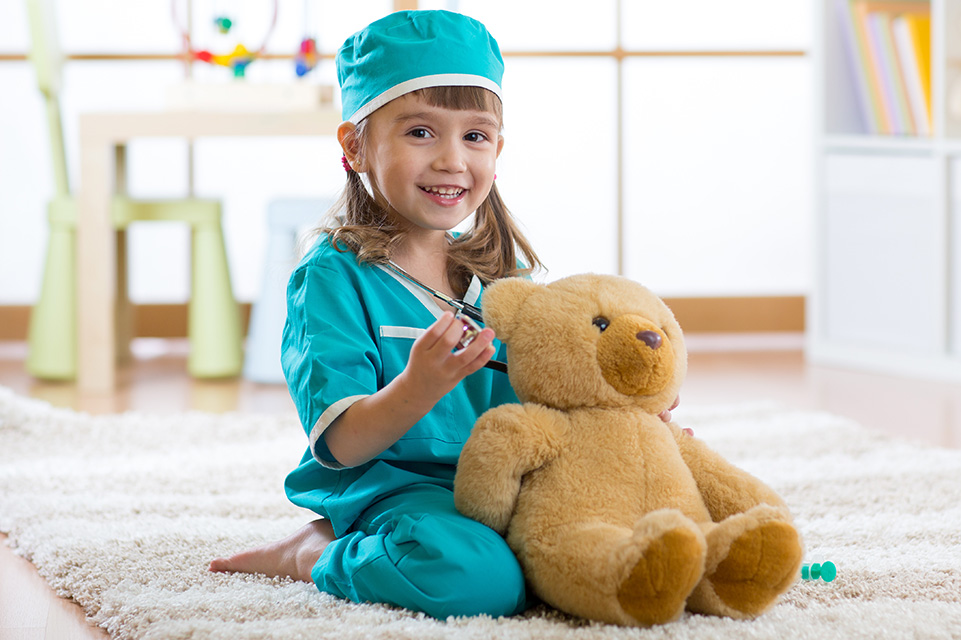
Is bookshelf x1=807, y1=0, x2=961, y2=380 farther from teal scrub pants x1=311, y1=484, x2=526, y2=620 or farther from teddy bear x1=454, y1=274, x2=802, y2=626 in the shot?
teal scrub pants x1=311, y1=484, x2=526, y2=620

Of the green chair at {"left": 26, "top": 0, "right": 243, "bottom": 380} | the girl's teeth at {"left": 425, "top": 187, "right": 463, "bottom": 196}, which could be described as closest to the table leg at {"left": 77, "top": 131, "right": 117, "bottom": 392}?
the green chair at {"left": 26, "top": 0, "right": 243, "bottom": 380}

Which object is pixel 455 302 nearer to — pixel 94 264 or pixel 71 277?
Result: pixel 94 264

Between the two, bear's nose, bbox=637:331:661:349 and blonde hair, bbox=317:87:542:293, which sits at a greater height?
blonde hair, bbox=317:87:542:293

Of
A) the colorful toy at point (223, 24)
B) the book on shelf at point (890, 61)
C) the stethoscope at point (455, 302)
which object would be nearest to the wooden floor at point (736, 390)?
the book on shelf at point (890, 61)

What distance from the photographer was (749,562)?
0.81m

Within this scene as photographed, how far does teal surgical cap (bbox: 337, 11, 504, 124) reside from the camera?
0.99 m

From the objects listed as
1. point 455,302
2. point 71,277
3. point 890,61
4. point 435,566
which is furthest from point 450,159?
point 890,61

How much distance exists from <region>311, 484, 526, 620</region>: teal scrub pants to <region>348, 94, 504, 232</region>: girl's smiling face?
274 millimetres

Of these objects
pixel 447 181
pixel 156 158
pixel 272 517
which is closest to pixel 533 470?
pixel 447 181

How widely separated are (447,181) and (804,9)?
2201 mm

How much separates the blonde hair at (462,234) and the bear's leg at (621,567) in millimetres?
320

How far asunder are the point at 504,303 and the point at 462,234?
24cm

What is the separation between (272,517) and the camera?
124 cm

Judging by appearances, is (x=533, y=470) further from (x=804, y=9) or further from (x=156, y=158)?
(x=804, y=9)
